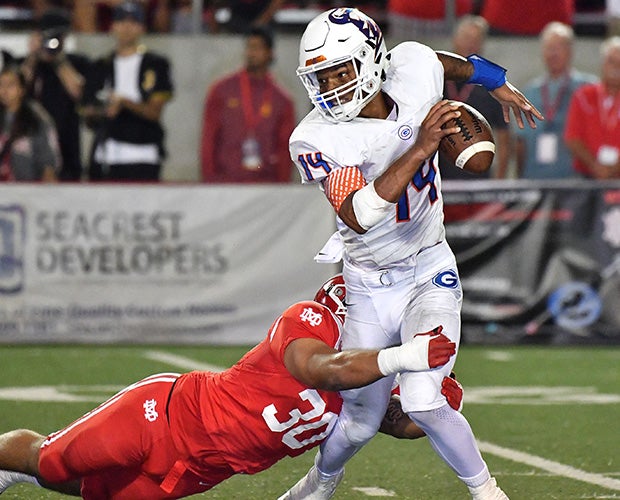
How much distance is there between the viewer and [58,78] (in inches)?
377

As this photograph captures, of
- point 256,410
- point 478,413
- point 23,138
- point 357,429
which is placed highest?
point 23,138

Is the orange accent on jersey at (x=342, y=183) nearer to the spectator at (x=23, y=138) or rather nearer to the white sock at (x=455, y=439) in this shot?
the white sock at (x=455, y=439)

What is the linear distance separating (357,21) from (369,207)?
0.83 metres

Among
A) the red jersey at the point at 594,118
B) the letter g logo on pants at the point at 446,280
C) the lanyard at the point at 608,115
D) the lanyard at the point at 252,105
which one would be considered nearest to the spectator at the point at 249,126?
the lanyard at the point at 252,105

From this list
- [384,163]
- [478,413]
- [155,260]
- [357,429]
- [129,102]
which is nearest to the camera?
[357,429]

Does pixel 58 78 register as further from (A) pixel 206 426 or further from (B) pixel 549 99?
(A) pixel 206 426

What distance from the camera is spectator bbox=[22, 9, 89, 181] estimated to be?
9500mm

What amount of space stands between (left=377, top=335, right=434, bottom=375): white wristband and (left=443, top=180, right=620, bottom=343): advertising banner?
5.25 m

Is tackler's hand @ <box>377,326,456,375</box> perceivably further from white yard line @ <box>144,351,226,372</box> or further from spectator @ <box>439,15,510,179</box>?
spectator @ <box>439,15,510,179</box>

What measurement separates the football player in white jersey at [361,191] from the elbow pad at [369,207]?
2 centimetres

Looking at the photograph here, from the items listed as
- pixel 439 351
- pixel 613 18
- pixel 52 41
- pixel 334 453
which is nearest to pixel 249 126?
pixel 52 41

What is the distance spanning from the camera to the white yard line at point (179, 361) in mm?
7887

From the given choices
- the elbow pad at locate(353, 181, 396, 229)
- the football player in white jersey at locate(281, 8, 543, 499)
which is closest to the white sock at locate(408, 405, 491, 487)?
the football player in white jersey at locate(281, 8, 543, 499)

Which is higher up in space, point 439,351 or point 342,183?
point 342,183
